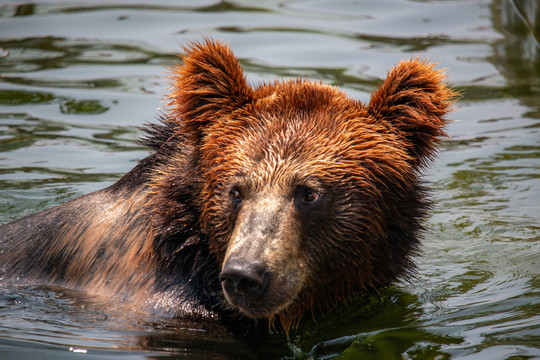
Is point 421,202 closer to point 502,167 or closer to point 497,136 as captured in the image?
point 502,167

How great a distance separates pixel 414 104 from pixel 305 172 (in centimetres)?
99

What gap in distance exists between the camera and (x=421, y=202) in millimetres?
5840

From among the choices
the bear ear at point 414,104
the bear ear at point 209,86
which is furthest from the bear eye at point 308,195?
the bear ear at point 209,86

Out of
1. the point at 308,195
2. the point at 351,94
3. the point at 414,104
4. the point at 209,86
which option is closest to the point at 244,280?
the point at 308,195

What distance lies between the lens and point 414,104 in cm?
570

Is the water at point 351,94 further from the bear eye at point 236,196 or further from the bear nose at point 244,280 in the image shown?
the bear eye at point 236,196

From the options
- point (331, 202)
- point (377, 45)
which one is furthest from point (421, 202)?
point (377, 45)

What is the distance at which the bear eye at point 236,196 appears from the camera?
546 cm

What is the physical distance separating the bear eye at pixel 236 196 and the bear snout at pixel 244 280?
2.21 ft

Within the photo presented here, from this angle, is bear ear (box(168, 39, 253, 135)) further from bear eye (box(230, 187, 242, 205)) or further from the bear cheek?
the bear cheek

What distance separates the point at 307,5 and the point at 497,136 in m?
6.07

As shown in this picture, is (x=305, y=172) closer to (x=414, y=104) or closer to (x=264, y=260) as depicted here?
(x=264, y=260)

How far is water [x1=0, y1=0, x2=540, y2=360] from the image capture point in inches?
227

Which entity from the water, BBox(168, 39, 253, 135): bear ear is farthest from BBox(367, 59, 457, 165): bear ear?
the water
